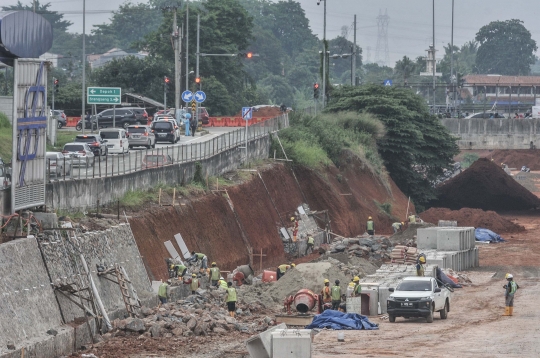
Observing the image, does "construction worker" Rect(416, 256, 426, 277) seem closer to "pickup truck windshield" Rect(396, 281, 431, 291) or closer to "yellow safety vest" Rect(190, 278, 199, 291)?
"pickup truck windshield" Rect(396, 281, 431, 291)

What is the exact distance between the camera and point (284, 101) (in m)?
190

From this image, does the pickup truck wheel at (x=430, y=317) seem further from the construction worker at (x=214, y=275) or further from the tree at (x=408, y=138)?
the tree at (x=408, y=138)

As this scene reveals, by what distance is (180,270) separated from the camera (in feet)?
147

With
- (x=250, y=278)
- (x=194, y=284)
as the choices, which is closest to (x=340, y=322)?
(x=194, y=284)

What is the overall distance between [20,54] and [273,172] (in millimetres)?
33753

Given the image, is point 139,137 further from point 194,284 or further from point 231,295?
point 231,295

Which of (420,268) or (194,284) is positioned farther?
(420,268)

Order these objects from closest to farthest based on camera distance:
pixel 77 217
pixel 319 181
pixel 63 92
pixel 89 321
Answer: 1. pixel 89 321
2. pixel 77 217
3. pixel 319 181
4. pixel 63 92

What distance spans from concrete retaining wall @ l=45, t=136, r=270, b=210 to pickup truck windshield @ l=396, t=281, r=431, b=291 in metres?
12.2

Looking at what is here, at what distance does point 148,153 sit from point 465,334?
21.0m

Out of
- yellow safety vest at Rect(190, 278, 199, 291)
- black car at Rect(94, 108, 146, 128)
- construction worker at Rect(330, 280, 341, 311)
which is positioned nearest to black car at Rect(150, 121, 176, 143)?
black car at Rect(94, 108, 146, 128)

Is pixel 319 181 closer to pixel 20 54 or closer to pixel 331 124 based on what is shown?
pixel 331 124

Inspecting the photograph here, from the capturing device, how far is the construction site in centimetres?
3356

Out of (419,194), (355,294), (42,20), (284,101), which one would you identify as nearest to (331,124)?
(419,194)
